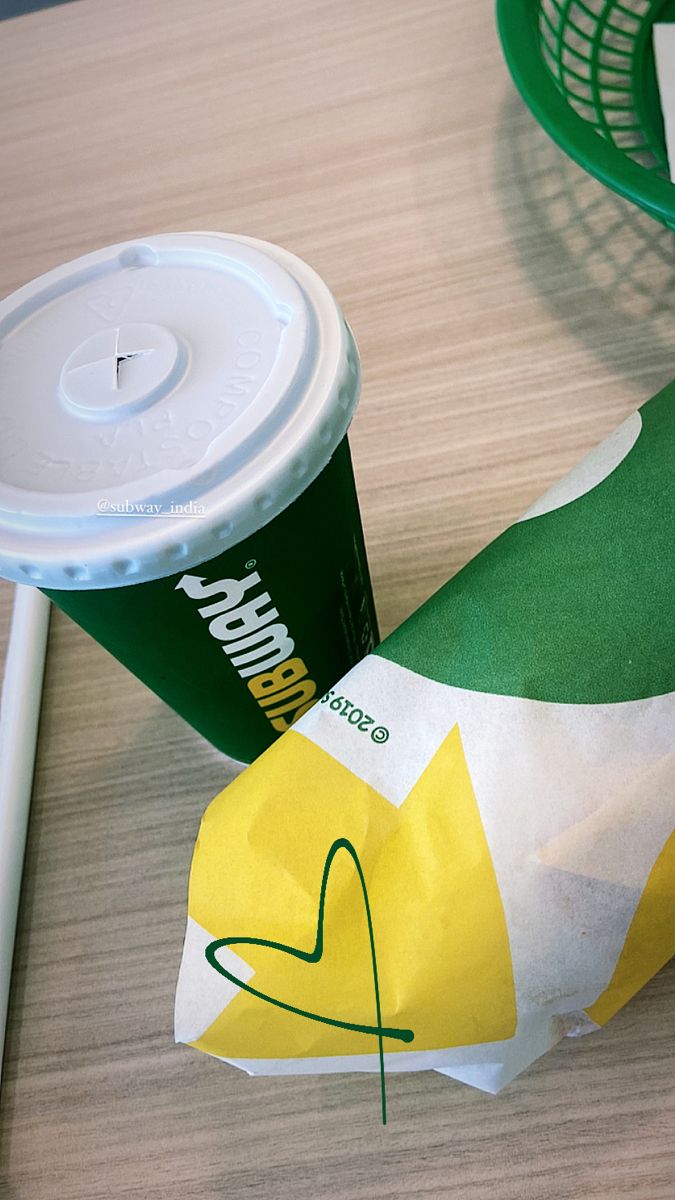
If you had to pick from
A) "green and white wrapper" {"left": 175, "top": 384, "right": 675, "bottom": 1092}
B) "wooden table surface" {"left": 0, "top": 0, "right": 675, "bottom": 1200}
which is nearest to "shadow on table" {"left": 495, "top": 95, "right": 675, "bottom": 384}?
"wooden table surface" {"left": 0, "top": 0, "right": 675, "bottom": 1200}

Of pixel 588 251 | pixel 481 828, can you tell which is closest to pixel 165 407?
pixel 481 828

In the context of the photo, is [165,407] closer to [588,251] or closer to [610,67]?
[588,251]

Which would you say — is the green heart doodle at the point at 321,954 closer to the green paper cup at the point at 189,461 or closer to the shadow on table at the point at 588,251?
the green paper cup at the point at 189,461

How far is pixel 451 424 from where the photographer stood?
0.45 meters

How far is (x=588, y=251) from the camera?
49 cm

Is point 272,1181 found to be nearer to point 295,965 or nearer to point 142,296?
point 295,965

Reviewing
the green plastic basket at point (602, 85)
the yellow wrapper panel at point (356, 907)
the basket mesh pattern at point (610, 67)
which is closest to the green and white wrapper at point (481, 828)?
the yellow wrapper panel at point (356, 907)

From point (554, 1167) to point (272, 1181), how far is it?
0.09 metres

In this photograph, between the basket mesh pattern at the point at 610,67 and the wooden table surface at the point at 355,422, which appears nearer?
the wooden table surface at the point at 355,422

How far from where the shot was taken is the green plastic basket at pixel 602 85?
36cm

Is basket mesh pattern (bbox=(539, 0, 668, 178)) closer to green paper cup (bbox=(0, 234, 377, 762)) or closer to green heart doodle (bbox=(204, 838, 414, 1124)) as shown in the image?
green paper cup (bbox=(0, 234, 377, 762))

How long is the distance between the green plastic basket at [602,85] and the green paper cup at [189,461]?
0.51 ft

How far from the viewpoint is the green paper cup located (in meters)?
0.25

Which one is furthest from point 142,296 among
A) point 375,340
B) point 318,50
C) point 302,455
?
point 318,50
